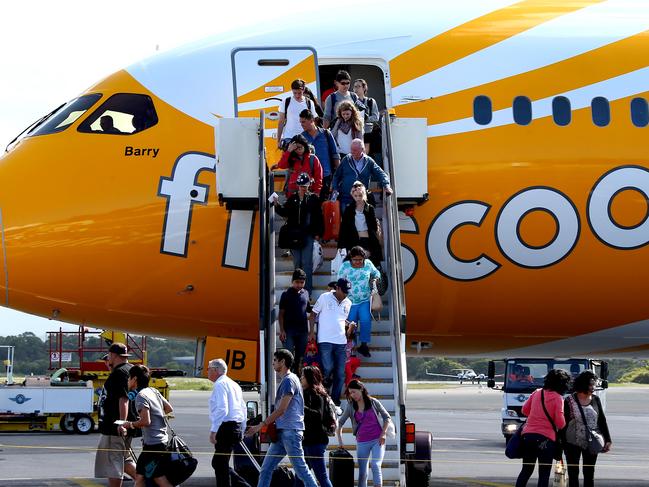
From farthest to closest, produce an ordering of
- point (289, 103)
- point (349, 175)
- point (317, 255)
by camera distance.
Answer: point (289, 103), point (349, 175), point (317, 255)

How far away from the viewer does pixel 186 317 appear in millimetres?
16656


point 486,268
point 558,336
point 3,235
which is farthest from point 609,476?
point 3,235

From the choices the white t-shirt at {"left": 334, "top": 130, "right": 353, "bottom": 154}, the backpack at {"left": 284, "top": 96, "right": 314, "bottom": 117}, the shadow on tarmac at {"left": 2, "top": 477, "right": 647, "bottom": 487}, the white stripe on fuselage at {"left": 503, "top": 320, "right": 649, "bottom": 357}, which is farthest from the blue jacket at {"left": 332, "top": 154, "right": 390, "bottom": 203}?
the shadow on tarmac at {"left": 2, "top": 477, "right": 647, "bottom": 487}

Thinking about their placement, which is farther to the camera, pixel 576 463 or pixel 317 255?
pixel 317 255

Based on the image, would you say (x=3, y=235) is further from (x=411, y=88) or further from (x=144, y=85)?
(x=411, y=88)

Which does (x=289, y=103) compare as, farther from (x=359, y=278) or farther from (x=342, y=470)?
(x=342, y=470)

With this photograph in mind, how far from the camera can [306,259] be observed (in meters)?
15.4

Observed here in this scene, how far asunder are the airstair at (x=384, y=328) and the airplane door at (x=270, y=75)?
3.39ft

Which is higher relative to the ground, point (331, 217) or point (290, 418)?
point (331, 217)

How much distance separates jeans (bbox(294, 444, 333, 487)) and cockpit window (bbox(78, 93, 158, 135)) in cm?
555

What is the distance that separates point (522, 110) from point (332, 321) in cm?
441

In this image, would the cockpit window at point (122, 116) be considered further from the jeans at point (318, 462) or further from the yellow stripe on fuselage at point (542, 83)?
the jeans at point (318, 462)

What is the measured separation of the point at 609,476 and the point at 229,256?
8.98m

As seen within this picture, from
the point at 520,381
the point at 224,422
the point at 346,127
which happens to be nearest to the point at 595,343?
the point at 346,127
